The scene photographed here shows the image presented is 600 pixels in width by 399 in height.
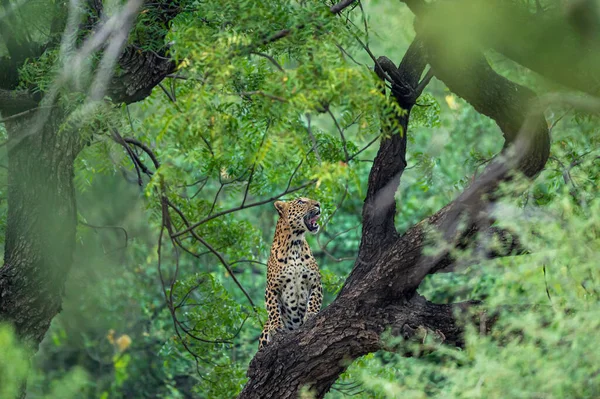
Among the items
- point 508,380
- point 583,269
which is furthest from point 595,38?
point 508,380

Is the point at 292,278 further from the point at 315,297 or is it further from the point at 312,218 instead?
the point at 312,218

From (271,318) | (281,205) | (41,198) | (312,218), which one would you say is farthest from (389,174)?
(41,198)

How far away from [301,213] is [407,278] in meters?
1.99

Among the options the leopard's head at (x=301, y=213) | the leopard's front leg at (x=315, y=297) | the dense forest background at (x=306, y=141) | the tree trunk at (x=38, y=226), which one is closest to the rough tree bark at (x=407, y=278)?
the dense forest background at (x=306, y=141)

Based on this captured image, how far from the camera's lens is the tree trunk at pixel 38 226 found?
6.85 m

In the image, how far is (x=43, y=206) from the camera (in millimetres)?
6980

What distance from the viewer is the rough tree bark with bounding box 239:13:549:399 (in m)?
6.18

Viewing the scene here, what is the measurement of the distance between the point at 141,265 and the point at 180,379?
1.72 m

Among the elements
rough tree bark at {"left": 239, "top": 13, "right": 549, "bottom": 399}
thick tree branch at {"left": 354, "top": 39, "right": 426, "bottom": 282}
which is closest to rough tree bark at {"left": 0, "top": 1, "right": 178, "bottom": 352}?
rough tree bark at {"left": 239, "top": 13, "right": 549, "bottom": 399}

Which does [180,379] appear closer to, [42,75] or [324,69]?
[42,75]

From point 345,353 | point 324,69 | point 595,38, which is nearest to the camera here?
point 324,69

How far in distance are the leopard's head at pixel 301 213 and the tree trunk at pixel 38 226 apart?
202 cm

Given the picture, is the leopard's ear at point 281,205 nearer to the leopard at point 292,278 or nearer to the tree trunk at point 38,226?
the leopard at point 292,278

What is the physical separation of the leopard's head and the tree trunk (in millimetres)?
2025
